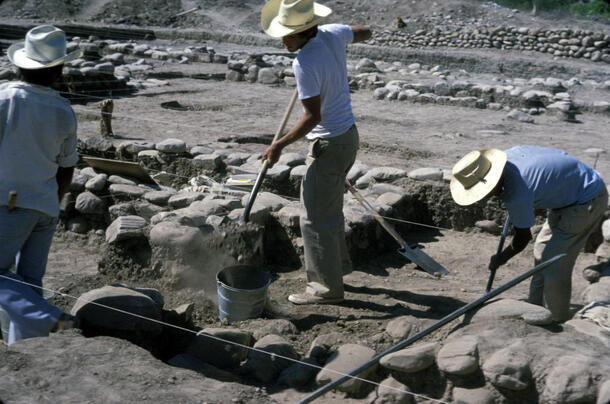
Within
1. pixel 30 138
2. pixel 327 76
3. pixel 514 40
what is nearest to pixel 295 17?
pixel 327 76

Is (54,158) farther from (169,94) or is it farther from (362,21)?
(362,21)

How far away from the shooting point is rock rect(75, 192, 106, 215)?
6.42 metres

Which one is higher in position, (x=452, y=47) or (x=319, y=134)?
(x=319, y=134)

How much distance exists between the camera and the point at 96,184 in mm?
6586

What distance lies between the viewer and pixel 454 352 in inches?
132

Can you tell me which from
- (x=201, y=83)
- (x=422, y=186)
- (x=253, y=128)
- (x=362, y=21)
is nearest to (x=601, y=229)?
(x=422, y=186)

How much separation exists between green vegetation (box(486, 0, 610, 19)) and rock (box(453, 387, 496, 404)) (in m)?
25.0

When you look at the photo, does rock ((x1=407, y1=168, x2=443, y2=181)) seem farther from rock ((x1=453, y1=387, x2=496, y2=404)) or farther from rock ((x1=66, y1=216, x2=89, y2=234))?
rock ((x1=453, y1=387, x2=496, y2=404))

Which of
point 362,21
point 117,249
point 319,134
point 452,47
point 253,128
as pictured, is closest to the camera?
point 319,134

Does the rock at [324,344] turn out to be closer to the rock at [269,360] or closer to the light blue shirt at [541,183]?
the rock at [269,360]

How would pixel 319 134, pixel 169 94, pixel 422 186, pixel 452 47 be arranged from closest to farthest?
1. pixel 319 134
2. pixel 422 186
3. pixel 169 94
4. pixel 452 47

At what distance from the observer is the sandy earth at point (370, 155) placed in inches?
185

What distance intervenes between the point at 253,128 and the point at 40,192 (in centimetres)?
686

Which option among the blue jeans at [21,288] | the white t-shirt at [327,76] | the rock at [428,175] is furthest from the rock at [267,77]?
the blue jeans at [21,288]
